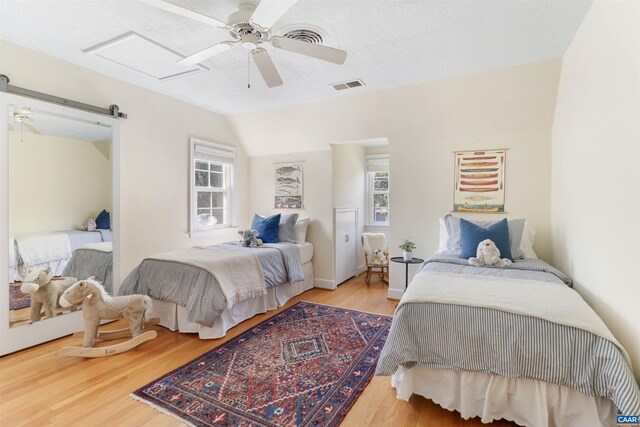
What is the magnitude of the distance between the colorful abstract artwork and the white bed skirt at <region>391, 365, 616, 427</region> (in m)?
2.18

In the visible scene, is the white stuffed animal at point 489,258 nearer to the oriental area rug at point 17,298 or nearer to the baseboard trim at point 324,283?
the baseboard trim at point 324,283

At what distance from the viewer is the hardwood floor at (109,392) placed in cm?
174

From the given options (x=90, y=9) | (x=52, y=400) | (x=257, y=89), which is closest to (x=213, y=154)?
(x=257, y=89)

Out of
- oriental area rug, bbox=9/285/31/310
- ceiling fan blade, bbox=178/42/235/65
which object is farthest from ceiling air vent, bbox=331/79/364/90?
oriental area rug, bbox=9/285/31/310

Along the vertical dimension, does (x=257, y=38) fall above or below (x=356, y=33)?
below

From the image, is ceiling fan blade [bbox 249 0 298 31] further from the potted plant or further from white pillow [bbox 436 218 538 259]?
the potted plant

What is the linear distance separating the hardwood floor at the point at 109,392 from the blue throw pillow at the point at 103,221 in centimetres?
104

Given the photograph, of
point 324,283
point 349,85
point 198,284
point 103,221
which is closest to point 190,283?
point 198,284

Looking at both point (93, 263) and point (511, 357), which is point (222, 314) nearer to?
point (93, 263)

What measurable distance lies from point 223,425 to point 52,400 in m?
1.13

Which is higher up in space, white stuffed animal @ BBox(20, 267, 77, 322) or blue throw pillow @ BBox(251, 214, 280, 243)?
blue throw pillow @ BBox(251, 214, 280, 243)

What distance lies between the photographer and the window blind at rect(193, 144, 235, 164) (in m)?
4.16

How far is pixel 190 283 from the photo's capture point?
111 inches

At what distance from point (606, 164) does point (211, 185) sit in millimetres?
4197
